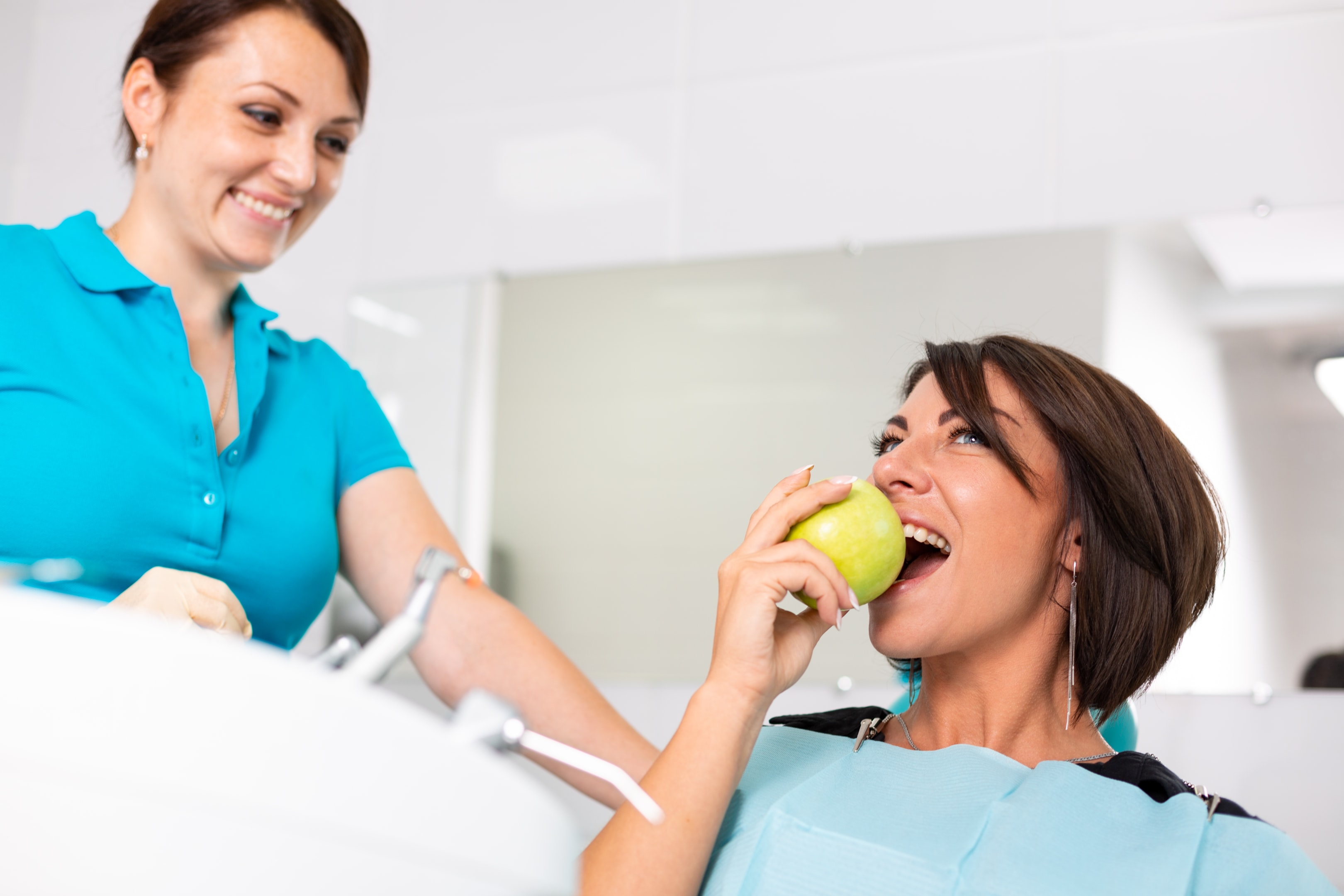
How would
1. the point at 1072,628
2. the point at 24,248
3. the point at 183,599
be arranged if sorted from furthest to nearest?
the point at 24,248
the point at 1072,628
the point at 183,599

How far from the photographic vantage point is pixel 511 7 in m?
2.56

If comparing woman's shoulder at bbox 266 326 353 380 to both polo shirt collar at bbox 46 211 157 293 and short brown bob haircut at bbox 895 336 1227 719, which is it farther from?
short brown bob haircut at bbox 895 336 1227 719

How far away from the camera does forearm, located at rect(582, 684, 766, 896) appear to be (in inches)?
41.9

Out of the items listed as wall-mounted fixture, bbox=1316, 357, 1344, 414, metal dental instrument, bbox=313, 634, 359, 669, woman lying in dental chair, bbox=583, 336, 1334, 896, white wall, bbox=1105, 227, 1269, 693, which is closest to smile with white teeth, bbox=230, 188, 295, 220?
woman lying in dental chair, bbox=583, 336, 1334, 896

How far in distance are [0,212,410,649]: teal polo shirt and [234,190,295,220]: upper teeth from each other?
0.46 feet

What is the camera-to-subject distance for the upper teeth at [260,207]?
1.49m

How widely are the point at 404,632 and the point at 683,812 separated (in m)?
0.51

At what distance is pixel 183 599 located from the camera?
1.03 meters

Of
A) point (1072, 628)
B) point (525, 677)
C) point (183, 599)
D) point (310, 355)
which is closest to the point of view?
point (183, 599)

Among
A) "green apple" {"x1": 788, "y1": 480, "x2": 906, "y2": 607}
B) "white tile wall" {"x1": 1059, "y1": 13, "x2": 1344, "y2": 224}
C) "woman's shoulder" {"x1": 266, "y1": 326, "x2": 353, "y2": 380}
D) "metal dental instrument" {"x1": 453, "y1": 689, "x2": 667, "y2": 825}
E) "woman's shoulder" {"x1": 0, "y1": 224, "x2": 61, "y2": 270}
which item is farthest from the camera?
"white tile wall" {"x1": 1059, "y1": 13, "x2": 1344, "y2": 224}

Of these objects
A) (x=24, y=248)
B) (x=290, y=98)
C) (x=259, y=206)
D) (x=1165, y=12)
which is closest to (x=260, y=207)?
(x=259, y=206)

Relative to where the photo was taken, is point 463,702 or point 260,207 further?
point 260,207

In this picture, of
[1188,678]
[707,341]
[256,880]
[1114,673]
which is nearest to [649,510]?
[707,341]

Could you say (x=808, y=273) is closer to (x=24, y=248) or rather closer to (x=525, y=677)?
(x=525, y=677)
